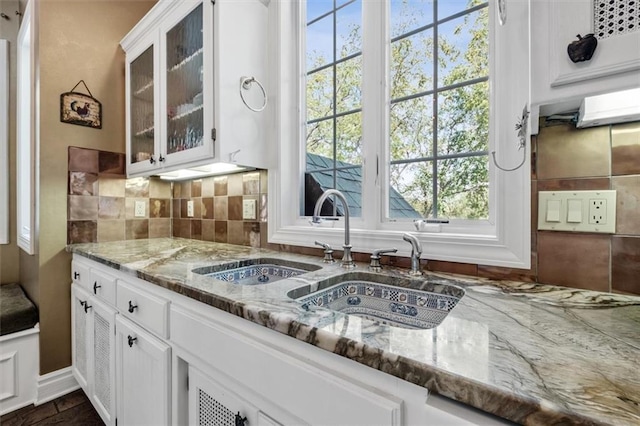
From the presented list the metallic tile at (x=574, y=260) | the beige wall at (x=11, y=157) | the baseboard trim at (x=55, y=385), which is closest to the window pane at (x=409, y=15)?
the metallic tile at (x=574, y=260)

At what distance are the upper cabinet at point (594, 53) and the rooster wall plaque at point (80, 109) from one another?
2.30m

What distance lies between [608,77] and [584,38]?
10 cm

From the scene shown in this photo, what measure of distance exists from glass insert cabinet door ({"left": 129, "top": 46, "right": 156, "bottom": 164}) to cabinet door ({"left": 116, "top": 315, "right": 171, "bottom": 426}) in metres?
1.03

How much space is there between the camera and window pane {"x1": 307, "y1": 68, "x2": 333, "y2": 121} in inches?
60.6

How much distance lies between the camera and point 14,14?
2.39 meters

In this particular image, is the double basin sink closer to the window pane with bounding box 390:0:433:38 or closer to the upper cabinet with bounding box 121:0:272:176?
the upper cabinet with bounding box 121:0:272:176

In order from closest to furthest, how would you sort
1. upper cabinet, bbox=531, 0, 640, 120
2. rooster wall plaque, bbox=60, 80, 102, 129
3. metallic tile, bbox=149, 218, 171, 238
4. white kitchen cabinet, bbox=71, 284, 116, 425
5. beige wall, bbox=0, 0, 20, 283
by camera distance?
upper cabinet, bbox=531, 0, 640, 120
white kitchen cabinet, bbox=71, 284, 116, 425
rooster wall plaque, bbox=60, 80, 102, 129
metallic tile, bbox=149, 218, 171, 238
beige wall, bbox=0, 0, 20, 283

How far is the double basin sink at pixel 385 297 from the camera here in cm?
88

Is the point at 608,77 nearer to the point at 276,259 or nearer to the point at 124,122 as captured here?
the point at 276,259

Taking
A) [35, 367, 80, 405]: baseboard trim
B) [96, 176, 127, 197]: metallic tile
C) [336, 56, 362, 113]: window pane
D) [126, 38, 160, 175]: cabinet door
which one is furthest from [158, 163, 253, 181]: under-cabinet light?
[35, 367, 80, 405]: baseboard trim

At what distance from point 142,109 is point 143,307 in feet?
4.50

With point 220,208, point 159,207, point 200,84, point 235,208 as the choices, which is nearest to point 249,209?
point 235,208

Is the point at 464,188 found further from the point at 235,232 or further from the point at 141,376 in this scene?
the point at 141,376

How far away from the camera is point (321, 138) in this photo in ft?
5.17
